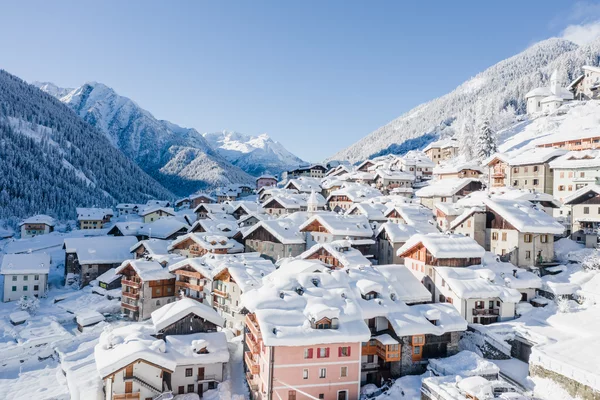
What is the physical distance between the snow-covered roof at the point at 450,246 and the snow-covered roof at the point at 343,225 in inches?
492

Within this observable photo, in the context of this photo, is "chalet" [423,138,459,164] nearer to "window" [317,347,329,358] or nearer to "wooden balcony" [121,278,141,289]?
"wooden balcony" [121,278,141,289]

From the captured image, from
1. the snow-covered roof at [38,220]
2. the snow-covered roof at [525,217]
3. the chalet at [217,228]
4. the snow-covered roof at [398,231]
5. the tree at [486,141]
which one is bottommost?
the snow-covered roof at [38,220]

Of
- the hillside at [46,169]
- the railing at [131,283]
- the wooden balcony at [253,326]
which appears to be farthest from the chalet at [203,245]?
the hillside at [46,169]

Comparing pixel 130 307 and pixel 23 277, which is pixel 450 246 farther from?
pixel 23 277

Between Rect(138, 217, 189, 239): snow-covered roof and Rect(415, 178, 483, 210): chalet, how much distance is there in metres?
44.9

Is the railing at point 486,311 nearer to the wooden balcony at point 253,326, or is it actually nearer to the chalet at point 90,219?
the wooden balcony at point 253,326

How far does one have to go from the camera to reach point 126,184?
192000 mm

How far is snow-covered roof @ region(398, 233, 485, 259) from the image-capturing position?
39406 mm

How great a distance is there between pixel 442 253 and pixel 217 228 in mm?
A: 38226

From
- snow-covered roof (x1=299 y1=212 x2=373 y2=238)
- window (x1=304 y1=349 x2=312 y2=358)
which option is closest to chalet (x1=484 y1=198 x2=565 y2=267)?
snow-covered roof (x1=299 y1=212 x2=373 y2=238)

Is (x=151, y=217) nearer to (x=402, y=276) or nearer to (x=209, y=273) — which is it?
(x=209, y=273)

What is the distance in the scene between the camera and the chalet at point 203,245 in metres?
58.1

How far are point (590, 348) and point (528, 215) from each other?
19528mm

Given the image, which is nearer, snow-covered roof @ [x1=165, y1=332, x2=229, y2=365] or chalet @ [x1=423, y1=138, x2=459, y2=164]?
snow-covered roof @ [x1=165, y1=332, x2=229, y2=365]
